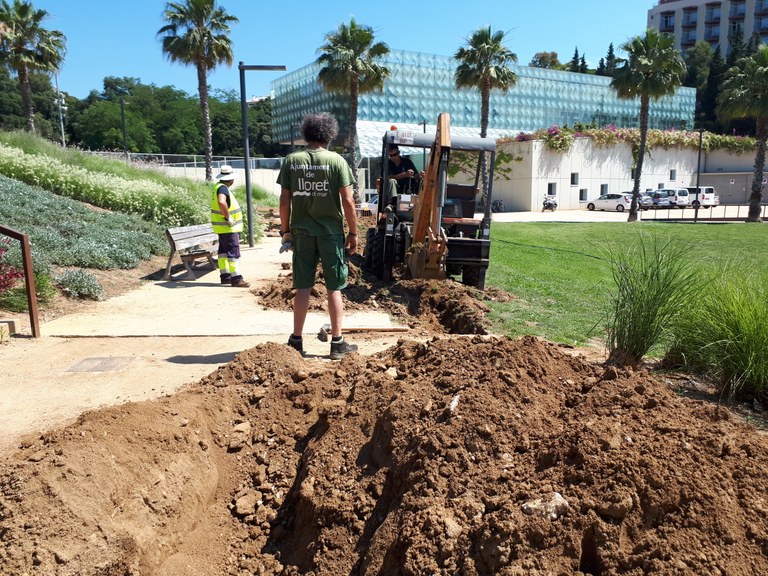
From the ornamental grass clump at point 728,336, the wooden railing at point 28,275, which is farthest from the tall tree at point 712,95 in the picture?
the wooden railing at point 28,275

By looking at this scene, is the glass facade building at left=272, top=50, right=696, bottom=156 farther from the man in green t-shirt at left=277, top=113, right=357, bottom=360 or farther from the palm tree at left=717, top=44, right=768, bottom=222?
the man in green t-shirt at left=277, top=113, right=357, bottom=360

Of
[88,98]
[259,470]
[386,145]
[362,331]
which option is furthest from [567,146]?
[88,98]

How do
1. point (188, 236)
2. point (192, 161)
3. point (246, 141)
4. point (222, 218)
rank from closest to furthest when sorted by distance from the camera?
point (222, 218) < point (188, 236) < point (246, 141) < point (192, 161)

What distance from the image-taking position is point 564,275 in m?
11.7

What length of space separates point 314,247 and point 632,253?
9.12 feet

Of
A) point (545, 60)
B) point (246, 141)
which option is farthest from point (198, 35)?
point (545, 60)

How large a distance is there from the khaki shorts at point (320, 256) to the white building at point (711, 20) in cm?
9826

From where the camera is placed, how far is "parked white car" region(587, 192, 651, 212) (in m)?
46.4

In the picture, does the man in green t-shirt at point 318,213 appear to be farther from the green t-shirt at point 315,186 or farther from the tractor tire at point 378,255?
the tractor tire at point 378,255

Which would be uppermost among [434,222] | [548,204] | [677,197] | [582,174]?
[582,174]

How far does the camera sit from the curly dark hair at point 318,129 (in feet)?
17.9

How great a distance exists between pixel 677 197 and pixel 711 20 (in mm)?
64630

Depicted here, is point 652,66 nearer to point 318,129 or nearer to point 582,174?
point 582,174

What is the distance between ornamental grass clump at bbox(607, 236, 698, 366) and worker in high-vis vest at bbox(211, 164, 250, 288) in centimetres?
623
